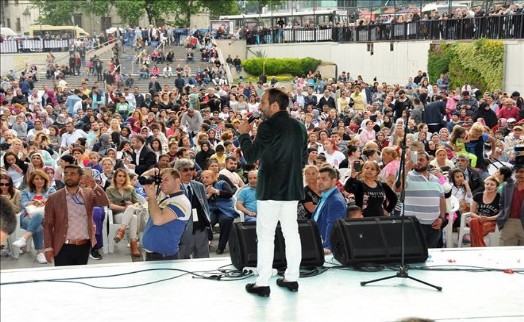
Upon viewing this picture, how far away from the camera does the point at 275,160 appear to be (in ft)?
21.2

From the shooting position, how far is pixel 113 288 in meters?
6.89

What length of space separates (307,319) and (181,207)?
1.86 meters

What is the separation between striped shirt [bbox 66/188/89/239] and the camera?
26.6ft

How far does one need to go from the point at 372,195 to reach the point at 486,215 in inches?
78.9

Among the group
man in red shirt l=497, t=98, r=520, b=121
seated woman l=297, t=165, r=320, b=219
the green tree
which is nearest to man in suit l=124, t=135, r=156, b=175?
seated woman l=297, t=165, r=320, b=219

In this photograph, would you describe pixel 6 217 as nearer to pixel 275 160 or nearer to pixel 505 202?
pixel 275 160

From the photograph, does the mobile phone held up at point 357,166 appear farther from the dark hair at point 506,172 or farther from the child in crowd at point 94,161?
the child in crowd at point 94,161

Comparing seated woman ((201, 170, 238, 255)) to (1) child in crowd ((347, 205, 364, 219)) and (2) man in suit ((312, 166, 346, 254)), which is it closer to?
(1) child in crowd ((347, 205, 364, 219))

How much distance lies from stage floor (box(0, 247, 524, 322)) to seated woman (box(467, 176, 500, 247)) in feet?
9.48

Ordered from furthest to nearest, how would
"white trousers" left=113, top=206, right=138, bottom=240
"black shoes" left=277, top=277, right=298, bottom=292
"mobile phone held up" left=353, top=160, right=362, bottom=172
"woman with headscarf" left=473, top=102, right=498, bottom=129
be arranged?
"woman with headscarf" left=473, top=102, right=498, bottom=129 < "mobile phone held up" left=353, top=160, right=362, bottom=172 < "white trousers" left=113, top=206, right=138, bottom=240 < "black shoes" left=277, top=277, right=298, bottom=292

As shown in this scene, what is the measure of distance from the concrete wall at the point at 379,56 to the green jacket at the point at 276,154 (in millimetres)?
22292

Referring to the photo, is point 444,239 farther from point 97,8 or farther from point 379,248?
point 97,8

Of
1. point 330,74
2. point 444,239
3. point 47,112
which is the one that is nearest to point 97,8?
point 330,74

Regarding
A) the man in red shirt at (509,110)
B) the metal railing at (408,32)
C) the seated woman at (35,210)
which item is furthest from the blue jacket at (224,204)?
the metal railing at (408,32)
